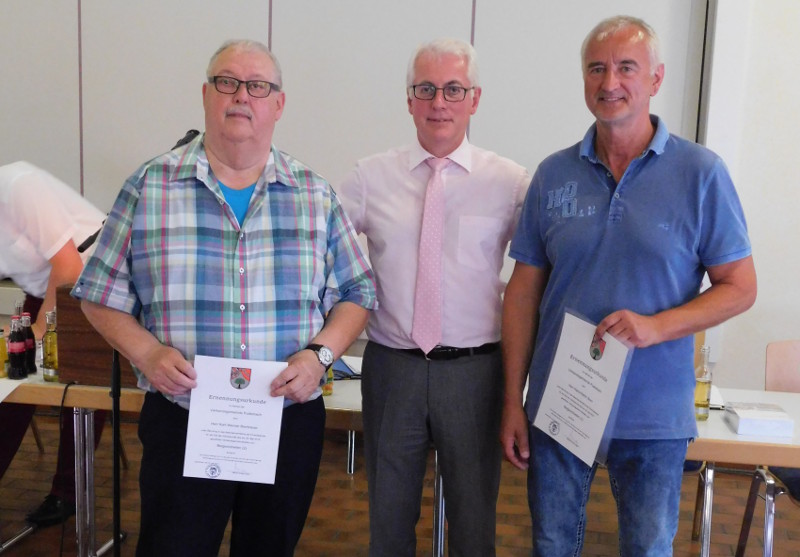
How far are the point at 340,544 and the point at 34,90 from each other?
3.20 m

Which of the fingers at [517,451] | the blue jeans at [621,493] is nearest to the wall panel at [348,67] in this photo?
the fingers at [517,451]

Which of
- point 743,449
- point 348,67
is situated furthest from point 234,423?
point 348,67

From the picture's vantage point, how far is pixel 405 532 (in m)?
2.10

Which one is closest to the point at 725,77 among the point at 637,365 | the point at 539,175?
the point at 539,175

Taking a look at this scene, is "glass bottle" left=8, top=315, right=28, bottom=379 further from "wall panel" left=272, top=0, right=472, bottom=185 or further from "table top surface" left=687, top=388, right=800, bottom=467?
"table top surface" left=687, top=388, right=800, bottom=467

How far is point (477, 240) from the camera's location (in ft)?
6.73

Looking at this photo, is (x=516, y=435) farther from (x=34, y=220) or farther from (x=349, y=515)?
(x=34, y=220)

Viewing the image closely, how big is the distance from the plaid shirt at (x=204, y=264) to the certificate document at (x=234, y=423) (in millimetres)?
63

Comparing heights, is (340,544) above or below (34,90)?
below

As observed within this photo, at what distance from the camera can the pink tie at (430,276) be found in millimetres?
2014

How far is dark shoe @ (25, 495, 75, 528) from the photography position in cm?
316

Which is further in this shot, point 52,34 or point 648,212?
point 52,34

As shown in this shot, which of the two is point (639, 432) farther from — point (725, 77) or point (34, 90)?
point (34, 90)

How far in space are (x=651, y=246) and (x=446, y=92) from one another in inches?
27.5
